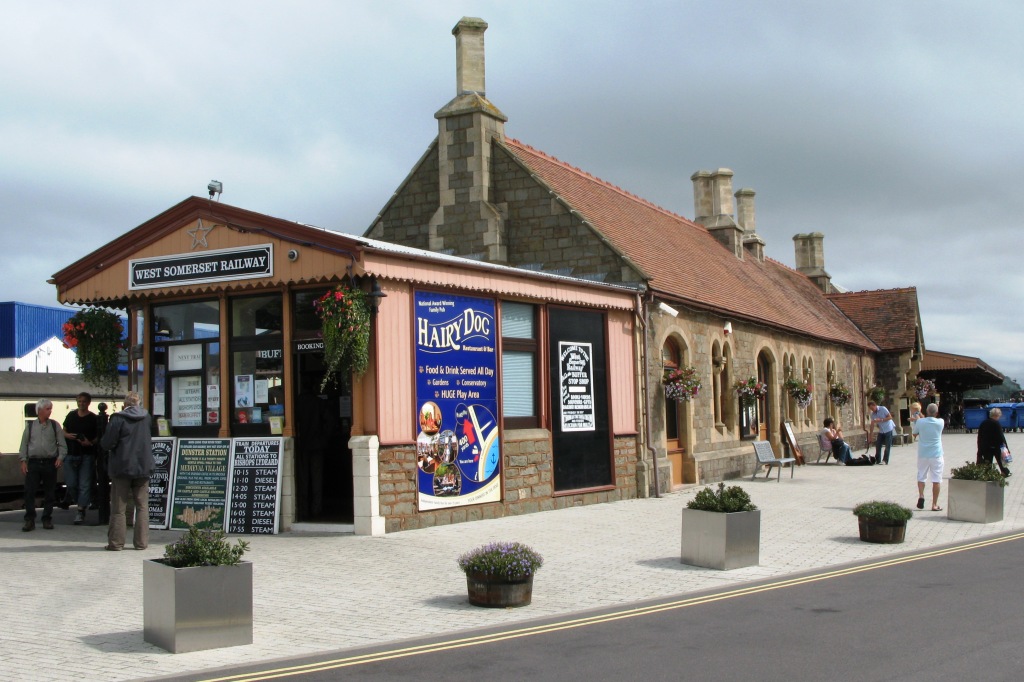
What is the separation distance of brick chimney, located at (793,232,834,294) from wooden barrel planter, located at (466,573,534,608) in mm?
39866

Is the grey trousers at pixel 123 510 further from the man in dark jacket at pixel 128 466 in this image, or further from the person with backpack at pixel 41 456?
the person with backpack at pixel 41 456

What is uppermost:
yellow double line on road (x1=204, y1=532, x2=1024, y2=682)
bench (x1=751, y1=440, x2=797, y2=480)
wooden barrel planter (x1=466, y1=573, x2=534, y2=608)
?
bench (x1=751, y1=440, x2=797, y2=480)

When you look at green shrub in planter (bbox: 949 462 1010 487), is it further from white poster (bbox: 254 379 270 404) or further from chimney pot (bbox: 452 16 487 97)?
chimney pot (bbox: 452 16 487 97)

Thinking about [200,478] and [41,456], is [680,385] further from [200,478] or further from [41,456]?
[41,456]

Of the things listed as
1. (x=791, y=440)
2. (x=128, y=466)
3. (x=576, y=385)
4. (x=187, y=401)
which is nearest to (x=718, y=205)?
(x=791, y=440)

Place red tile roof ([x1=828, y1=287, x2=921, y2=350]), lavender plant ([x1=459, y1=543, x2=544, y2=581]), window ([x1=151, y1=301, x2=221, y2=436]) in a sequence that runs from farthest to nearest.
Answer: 1. red tile roof ([x1=828, y1=287, x2=921, y2=350])
2. window ([x1=151, y1=301, x2=221, y2=436])
3. lavender plant ([x1=459, y1=543, x2=544, y2=581])

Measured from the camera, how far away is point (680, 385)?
63.4ft

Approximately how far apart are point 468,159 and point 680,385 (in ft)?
20.7

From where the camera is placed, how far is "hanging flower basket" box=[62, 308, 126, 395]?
50.0 ft

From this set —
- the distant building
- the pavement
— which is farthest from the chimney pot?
the distant building

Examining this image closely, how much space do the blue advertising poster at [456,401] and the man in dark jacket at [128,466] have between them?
A: 11.3 ft

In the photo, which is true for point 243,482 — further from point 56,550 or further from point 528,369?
point 528,369

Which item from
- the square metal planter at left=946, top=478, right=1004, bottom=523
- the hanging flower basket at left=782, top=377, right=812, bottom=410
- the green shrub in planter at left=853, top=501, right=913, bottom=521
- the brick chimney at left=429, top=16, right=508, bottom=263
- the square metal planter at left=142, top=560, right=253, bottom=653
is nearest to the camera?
the square metal planter at left=142, top=560, right=253, bottom=653

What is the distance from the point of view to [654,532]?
14.0m
